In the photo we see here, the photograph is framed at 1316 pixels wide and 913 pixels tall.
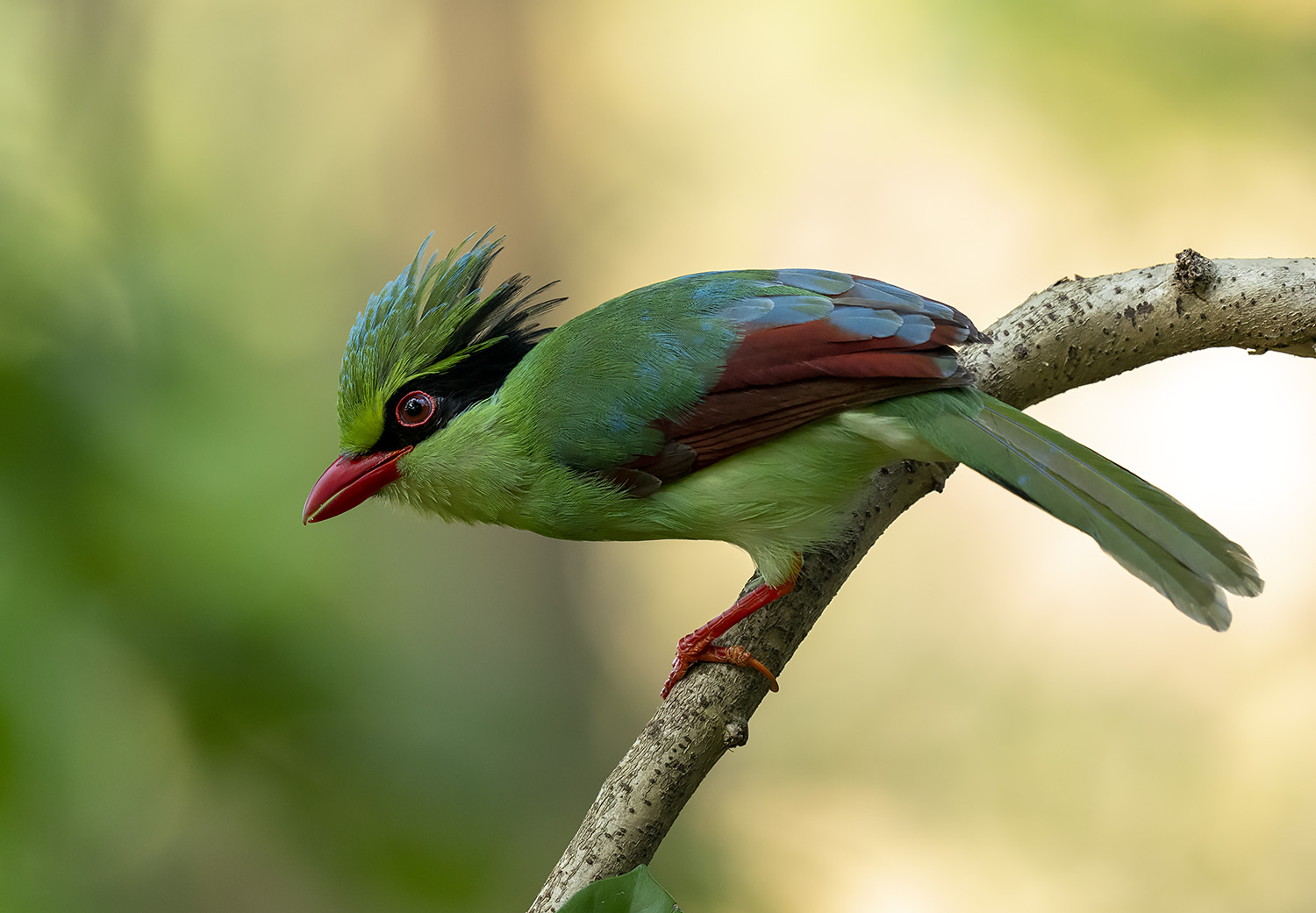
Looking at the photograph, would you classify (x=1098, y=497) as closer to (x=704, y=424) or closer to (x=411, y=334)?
(x=704, y=424)

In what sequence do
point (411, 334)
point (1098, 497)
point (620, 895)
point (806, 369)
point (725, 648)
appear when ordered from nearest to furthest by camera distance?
point (620, 895) < point (1098, 497) < point (806, 369) < point (725, 648) < point (411, 334)

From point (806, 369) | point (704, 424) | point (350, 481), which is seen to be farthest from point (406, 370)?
point (806, 369)

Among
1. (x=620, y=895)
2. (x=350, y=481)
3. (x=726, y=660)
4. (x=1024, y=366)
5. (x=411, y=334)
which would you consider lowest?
(x=620, y=895)

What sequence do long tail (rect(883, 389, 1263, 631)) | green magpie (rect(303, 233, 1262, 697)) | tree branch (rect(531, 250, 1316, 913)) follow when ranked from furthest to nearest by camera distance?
tree branch (rect(531, 250, 1316, 913))
green magpie (rect(303, 233, 1262, 697))
long tail (rect(883, 389, 1263, 631))

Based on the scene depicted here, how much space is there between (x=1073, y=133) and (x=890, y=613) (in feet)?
8.30

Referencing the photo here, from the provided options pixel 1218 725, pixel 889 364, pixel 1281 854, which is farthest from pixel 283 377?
pixel 1281 854

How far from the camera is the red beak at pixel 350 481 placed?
109 inches

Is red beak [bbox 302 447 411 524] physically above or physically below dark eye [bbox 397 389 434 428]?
below

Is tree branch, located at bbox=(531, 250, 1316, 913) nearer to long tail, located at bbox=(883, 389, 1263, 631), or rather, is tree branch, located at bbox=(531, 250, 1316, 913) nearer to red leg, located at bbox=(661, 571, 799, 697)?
red leg, located at bbox=(661, 571, 799, 697)

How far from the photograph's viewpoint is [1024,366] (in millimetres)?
2854

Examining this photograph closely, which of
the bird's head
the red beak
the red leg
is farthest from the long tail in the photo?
the red beak

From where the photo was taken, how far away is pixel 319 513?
2760 mm

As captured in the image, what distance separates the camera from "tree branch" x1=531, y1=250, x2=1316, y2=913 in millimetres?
2410

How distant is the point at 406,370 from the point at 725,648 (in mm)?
1042
